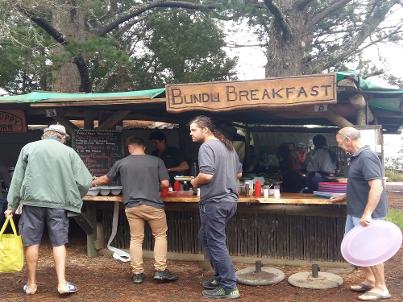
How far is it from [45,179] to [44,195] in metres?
0.16

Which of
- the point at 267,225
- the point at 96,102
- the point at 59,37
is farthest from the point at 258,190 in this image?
the point at 59,37

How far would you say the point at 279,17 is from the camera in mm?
11438

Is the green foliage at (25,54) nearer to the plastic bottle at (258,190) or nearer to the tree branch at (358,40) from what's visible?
the plastic bottle at (258,190)

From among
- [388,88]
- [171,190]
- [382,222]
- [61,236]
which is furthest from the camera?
[171,190]

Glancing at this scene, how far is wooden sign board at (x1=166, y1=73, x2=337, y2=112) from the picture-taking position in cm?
477

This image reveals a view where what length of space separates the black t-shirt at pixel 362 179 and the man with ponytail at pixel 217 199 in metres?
1.13

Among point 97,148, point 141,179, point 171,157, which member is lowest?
point 141,179

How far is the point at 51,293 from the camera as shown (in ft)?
15.7

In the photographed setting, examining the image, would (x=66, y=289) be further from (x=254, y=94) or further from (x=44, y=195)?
(x=254, y=94)

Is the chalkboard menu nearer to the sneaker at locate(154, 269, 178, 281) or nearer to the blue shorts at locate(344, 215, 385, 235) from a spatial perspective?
the sneaker at locate(154, 269, 178, 281)

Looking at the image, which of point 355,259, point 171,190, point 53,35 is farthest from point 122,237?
point 53,35

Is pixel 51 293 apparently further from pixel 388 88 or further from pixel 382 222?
pixel 388 88

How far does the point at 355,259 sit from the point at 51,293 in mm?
3083

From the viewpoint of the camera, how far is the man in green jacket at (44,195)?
4467 millimetres
